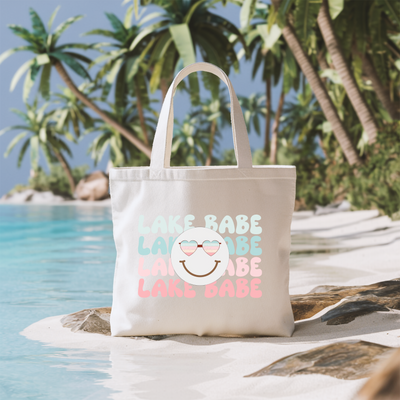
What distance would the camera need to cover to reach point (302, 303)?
2.54 metres

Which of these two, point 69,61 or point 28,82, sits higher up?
point 69,61

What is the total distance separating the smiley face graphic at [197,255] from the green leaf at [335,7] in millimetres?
7612

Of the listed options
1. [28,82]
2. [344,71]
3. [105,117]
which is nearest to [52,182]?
[28,82]

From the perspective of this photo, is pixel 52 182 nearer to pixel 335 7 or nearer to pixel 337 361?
pixel 335 7

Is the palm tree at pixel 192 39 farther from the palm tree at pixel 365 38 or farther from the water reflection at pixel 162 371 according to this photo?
the water reflection at pixel 162 371

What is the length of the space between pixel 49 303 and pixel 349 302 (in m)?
1.86

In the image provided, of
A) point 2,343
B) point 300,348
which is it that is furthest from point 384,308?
point 2,343

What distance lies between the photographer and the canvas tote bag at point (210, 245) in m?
1.98

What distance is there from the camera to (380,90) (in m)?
10.7

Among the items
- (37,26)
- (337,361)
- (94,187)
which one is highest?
(37,26)

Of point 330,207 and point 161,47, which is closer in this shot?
point 330,207

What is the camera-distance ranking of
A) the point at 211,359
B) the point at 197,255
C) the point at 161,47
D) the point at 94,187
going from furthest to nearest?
1. the point at 94,187
2. the point at 161,47
3. the point at 197,255
4. the point at 211,359

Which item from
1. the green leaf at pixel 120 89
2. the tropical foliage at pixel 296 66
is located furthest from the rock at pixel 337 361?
the green leaf at pixel 120 89

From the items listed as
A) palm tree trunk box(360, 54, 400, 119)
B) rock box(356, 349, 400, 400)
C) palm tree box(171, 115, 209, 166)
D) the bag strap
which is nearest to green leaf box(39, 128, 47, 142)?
palm tree box(171, 115, 209, 166)
